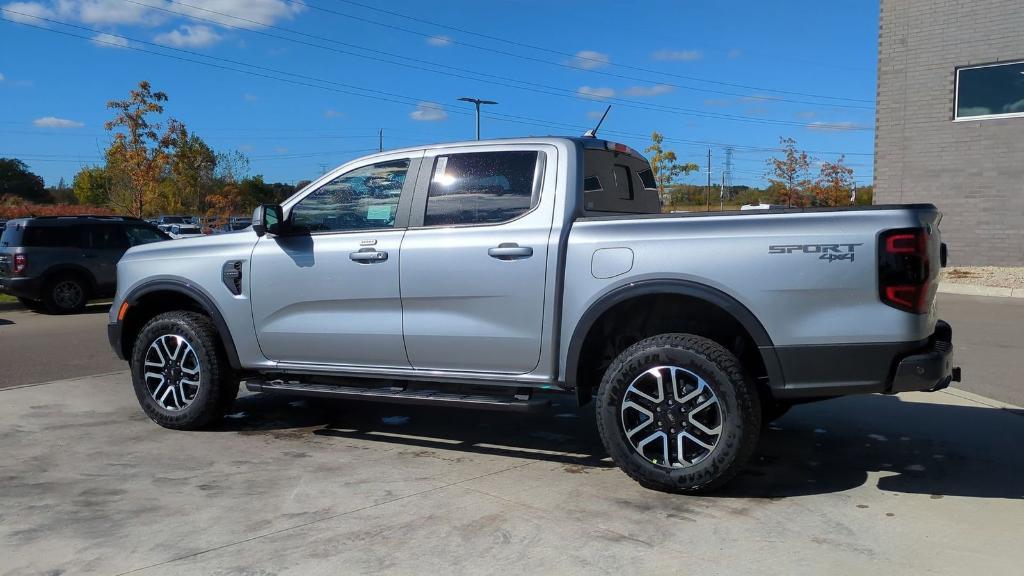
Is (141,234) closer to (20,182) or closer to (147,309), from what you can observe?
(147,309)

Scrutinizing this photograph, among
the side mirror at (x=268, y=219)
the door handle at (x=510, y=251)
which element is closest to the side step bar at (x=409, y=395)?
the door handle at (x=510, y=251)

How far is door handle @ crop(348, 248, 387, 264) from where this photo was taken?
526 cm

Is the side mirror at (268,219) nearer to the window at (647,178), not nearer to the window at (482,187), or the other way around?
the window at (482,187)

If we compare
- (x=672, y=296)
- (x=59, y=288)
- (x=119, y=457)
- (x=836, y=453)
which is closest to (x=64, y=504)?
(x=119, y=457)

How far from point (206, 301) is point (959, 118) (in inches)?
682

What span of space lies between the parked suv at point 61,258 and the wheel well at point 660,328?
12865 mm

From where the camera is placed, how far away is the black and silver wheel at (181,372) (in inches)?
231

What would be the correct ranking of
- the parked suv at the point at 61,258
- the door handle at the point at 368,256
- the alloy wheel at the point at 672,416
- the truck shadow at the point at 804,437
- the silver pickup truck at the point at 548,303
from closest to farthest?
A: the silver pickup truck at the point at 548,303, the alloy wheel at the point at 672,416, the truck shadow at the point at 804,437, the door handle at the point at 368,256, the parked suv at the point at 61,258

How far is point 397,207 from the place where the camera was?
5.41m

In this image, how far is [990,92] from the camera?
58.0 ft

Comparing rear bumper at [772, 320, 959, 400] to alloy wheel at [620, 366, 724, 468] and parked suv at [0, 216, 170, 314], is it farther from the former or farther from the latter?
parked suv at [0, 216, 170, 314]

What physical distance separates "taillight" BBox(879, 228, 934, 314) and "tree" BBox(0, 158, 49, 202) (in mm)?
95551

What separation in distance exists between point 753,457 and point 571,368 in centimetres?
143

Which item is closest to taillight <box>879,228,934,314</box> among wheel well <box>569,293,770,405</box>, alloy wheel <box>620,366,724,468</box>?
wheel well <box>569,293,770,405</box>
